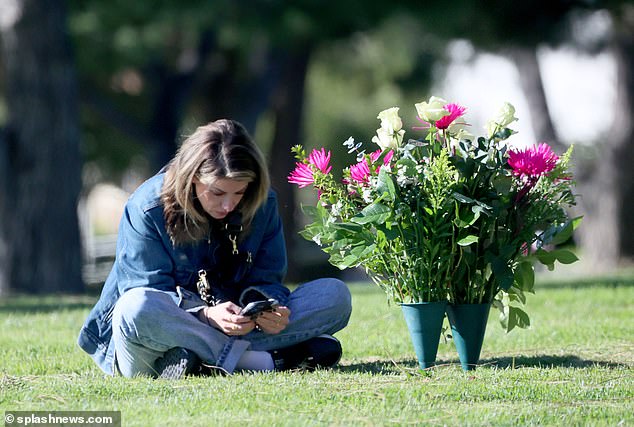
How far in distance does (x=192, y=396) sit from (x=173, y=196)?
0.91 meters

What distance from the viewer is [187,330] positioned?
3.65m

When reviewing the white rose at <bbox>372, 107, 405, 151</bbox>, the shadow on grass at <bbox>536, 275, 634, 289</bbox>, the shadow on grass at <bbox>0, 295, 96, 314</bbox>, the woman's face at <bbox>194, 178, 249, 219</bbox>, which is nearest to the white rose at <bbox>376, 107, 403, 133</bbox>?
the white rose at <bbox>372, 107, 405, 151</bbox>

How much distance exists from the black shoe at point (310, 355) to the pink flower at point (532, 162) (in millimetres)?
1006

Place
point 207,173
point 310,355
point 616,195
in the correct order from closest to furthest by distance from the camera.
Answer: point 207,173
point 310,355
point 616,195

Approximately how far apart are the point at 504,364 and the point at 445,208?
2.74 ft

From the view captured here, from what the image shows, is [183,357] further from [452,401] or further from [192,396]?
[452,401]

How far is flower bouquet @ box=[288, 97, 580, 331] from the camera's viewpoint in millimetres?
3617

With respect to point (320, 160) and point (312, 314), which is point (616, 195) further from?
point (320, 160)

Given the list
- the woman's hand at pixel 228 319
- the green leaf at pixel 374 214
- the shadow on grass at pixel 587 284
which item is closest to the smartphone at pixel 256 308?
the woman's hand at pixel 228 319

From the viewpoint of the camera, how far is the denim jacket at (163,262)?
3.78 metres

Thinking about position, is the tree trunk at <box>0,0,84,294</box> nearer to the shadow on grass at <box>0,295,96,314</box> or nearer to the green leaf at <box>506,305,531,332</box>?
the shadow on grass at <box>0,295,96,314</box>

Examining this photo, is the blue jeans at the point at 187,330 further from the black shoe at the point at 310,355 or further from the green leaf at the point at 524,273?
the green leaf at the point at 524,273

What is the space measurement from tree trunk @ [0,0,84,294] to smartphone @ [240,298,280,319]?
6.14 meters

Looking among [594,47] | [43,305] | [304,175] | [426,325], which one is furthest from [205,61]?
[426,325]
